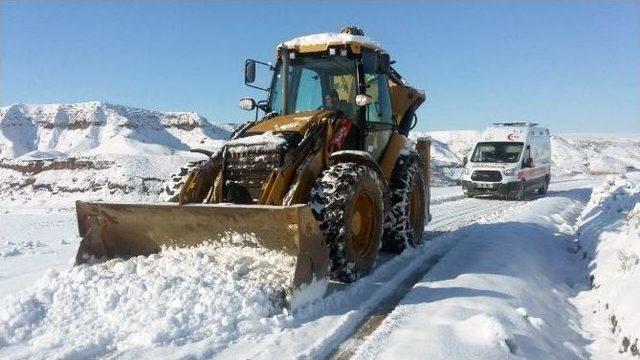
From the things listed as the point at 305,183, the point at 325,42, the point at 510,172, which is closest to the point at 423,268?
the point at 305,183

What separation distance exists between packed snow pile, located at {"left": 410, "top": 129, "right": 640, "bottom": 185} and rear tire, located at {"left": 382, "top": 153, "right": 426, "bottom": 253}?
1228cm

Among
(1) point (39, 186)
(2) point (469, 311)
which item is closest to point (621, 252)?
(2) point (469, 311)

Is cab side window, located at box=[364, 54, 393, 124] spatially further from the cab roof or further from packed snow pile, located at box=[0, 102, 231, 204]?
packed snow pile, located at box=[0, 102, 231, 204]

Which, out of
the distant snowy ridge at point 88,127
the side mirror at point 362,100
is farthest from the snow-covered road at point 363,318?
the distant snowy ridge at point 88,127

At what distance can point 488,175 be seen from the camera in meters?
17.0

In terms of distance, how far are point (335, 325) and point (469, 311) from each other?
3.80 feet

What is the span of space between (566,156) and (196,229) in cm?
5484

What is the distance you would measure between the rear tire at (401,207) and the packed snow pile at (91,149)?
540 inches

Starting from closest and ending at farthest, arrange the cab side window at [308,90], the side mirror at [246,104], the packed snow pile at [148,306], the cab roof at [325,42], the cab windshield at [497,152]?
1. the packed snow pile at [148,306]
2. the cab roof at [325,42]
3. the cab side window at [308,90]
4. the side mirror at [246,104]
5. the cab windshield at [497,152]

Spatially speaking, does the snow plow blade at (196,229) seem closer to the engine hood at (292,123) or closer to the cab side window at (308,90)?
the engine hood at (292,123)

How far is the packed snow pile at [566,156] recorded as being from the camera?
1382 inches

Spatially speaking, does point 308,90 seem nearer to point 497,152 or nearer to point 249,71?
point 249,71

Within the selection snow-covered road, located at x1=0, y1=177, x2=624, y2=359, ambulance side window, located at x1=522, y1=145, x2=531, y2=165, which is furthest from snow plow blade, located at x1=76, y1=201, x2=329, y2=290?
ambulance side window, located at x1=522, y1=145, x2=531, y2=165

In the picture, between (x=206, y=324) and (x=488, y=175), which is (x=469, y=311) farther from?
(x=488, y=175)
